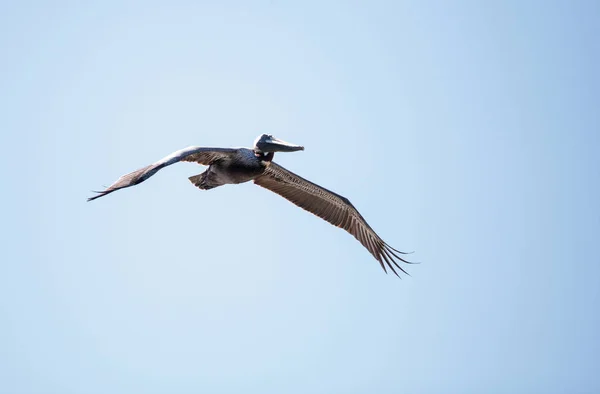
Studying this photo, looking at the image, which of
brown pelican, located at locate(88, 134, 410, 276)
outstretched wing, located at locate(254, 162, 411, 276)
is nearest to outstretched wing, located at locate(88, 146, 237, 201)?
brown pelican, located at locate(88, 134, 410, 276)

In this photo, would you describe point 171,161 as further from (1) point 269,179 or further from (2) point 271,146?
(1) point 269,179

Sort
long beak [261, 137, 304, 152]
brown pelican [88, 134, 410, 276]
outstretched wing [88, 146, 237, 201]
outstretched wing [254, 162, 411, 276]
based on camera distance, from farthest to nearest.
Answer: outstretched wing [254, 162, 411, 276] < long beak [261, 137, 304, 152] < brown pelican [88, 134, 410, 276] < outstretched wing [88, 146, 237, 201]

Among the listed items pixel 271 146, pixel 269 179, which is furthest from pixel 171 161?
pixel 269 179

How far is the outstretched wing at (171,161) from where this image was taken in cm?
1088

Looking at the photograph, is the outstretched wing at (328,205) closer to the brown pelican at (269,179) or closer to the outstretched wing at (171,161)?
the brown pelican at (269,179)

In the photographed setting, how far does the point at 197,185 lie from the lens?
1442cm

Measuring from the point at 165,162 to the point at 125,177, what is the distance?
1.88 ft

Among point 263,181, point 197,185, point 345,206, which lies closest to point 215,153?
point 197,185

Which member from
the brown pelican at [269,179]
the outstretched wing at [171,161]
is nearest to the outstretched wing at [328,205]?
the brown pelican at [269,179]

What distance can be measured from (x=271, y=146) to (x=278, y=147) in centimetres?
12

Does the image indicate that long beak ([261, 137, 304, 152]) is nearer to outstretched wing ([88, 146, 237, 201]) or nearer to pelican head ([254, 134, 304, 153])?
pelican head ([254, 134, 304, 153])

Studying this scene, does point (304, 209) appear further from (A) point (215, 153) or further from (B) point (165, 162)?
(B) point (165, 162)

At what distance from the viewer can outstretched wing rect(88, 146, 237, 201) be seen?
10.9 m

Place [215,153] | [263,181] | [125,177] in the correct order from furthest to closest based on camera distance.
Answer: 1. [263,181]
2. [215,153]
3. [125,177]
